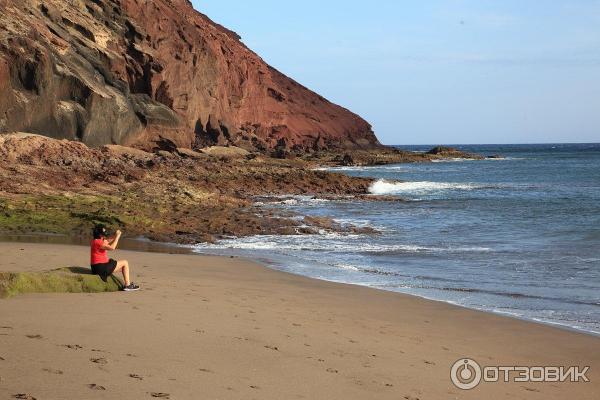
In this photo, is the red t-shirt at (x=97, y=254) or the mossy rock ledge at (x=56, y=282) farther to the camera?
the red t-shirt at (x=97, y=254)

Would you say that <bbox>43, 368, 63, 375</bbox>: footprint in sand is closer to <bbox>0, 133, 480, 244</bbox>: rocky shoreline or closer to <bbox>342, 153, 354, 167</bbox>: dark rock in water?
<bbox>0, 133, 480, 244</bbox>: rocky shoreline

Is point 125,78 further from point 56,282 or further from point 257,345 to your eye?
point 257,345

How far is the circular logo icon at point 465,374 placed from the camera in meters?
6.66

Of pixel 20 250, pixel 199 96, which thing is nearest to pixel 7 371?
pixel 20 250

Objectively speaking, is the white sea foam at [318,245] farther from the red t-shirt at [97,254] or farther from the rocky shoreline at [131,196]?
the red t-shirt at [97,254]

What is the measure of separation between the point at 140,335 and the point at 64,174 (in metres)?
17.9

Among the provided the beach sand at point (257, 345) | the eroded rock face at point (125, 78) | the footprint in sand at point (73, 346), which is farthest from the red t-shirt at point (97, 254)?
the eroded rock face at point (125, 78)

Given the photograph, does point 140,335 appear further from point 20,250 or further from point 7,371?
point 20,250

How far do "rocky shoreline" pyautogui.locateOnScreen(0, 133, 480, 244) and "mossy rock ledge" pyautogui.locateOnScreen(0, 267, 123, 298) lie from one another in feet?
26.9

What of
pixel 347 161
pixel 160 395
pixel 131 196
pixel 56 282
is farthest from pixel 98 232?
pixel 347 161

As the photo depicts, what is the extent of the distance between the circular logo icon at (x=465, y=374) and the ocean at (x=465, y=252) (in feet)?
9.20

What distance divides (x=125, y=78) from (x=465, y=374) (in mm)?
40575

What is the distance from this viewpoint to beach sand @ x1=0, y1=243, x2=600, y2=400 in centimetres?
576

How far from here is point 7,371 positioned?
18.1 feet
